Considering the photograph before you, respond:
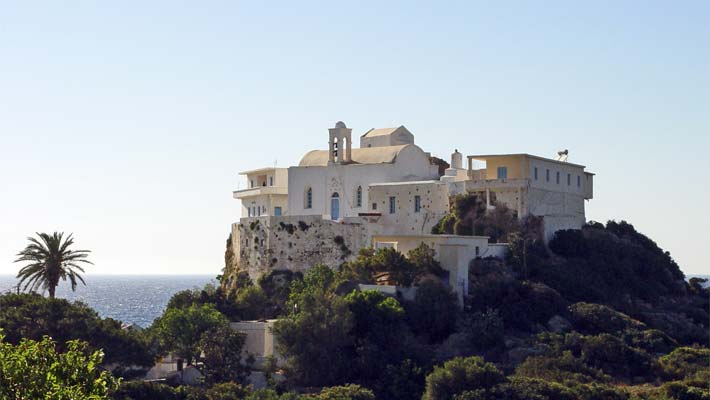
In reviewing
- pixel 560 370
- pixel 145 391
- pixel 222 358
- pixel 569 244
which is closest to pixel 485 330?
pixel 560 370

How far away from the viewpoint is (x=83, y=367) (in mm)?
34625

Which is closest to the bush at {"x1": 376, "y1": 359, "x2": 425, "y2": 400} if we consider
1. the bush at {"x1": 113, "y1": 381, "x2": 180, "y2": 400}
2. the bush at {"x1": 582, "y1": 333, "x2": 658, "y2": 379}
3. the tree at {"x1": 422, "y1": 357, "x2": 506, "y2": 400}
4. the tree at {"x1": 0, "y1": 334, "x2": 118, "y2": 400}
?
the tree at {"x1": 422, "y1": 357, "x2": 506, "y2": 400}

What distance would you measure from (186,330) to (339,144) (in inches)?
640

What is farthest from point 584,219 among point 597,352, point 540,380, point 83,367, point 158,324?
point 83,367

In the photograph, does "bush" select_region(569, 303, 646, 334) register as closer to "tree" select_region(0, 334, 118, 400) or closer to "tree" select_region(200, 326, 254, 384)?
"tree" select_region(200, 326, 254, 384)

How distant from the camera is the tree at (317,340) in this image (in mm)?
58156

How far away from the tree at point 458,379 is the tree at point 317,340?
16.8ft

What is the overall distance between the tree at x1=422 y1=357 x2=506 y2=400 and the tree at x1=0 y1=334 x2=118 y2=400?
21.2 m

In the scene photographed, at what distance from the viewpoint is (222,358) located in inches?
2319

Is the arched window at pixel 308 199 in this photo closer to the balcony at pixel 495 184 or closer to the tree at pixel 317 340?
the balcony at pixel 495 184

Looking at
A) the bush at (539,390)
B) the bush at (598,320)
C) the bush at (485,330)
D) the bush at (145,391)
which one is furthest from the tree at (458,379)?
the bush at (145,391)

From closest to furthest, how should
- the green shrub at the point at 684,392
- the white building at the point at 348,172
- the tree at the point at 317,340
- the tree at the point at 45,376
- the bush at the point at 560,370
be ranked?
the tree at the point at 45,376 → the green shrub at the point at 684,392 → the bush at the point at 560,370 → the tree at the point at 317,340 → the white building at the point at 348,172

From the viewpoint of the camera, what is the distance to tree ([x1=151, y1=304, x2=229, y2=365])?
2363 inches

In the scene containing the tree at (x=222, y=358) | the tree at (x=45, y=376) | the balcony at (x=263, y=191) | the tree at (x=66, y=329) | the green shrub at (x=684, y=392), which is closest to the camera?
the tree at (x=45, y=376)
